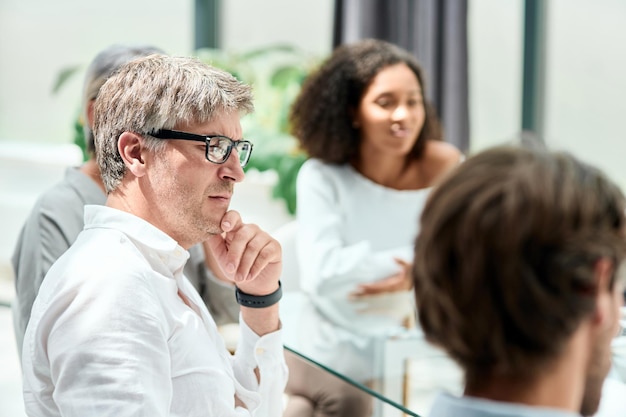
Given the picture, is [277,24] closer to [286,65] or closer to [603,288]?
[286,65]

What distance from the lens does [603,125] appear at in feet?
15.5

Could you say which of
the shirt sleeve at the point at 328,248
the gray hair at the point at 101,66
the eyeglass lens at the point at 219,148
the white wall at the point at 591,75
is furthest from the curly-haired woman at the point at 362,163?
the white wall at the point at 591,75

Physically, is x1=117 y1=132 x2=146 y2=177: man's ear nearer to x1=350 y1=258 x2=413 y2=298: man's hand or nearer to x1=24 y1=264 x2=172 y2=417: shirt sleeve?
x1=24 y1=264 x2=172 y2=417: shirt sleeve

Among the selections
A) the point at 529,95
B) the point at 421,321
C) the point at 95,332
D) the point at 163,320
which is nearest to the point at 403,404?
the point at 163,320

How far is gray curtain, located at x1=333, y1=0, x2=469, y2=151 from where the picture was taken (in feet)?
12.9

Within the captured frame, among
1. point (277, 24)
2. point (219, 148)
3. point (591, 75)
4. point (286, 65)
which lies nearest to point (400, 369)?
point (219, 148)

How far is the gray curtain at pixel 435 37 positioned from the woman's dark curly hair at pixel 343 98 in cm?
80

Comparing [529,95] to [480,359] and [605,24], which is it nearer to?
[605,24]

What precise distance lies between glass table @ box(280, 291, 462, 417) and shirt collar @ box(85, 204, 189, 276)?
60cm

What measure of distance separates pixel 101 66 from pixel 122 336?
0.95 m

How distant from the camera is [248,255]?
1.65 m

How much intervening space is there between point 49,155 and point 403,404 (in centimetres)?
426

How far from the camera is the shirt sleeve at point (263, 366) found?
1.68m

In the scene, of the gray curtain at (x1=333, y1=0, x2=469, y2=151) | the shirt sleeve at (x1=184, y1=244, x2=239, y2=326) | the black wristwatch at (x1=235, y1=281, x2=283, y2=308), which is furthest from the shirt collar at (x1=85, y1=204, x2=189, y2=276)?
the gray curtain at (x1=333, y1=0, x2=469, y2=151)
